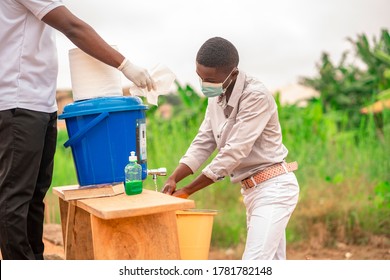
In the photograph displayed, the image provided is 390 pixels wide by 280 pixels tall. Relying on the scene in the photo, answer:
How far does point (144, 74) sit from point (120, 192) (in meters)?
0.66

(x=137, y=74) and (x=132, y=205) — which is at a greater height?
(x=137, y=74)

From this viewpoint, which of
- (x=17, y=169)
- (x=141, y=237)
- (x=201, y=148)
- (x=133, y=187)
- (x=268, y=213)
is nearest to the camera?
(x=141, y=237)

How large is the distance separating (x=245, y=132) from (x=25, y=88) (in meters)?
1.22

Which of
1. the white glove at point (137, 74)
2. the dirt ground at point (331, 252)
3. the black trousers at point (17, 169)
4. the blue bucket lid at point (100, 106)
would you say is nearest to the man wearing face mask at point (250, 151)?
the white glove at point (137, 74)

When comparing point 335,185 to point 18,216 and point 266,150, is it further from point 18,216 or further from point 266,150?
point 18,216

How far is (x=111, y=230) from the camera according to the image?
3.16 meters

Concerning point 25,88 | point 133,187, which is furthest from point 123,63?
point 133,187

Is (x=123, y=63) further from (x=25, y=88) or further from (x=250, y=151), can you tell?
(x=250, y=151)

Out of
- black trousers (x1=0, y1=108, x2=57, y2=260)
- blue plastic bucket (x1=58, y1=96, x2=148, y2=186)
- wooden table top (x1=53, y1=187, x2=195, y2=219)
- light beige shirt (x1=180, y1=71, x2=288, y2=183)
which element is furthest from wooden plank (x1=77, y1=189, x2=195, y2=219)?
light beige shirt (x1=180, y1=71, x2=288, y2=183)

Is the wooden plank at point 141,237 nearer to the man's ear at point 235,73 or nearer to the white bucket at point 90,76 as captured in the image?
the white bucket at point 90,76

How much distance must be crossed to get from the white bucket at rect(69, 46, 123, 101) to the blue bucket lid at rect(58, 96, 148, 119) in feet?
0.20

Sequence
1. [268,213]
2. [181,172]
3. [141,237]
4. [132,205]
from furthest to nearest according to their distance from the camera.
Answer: [181,172]
[268,213]
[141,237]
[132,205]

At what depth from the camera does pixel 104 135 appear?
3520 mm

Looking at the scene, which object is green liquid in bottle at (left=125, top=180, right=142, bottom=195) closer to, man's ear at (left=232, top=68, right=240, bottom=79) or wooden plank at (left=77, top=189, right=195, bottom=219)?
wooden plank at (left=77, top=189, right=195, bottom=219)
